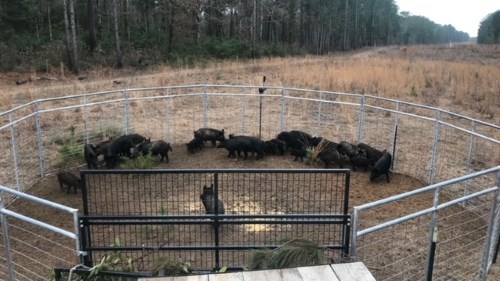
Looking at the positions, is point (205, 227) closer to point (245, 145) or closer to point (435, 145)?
point (245, 145)

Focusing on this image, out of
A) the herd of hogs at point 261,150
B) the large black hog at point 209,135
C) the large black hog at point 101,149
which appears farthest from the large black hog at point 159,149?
the large black hog at point 209,135

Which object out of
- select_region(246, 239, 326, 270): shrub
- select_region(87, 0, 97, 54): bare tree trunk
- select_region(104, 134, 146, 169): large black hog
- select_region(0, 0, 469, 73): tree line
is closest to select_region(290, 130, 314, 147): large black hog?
select_region(104, 134, 146, 169): large black hog

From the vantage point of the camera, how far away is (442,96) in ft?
62.9

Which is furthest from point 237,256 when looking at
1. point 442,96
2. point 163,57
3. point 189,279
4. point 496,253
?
point 163,57

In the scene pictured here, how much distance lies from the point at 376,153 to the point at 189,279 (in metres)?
8.18

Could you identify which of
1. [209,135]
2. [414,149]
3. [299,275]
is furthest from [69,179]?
[414,149]

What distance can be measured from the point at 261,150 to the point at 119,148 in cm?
347

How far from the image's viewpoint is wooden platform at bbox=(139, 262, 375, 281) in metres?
3.61

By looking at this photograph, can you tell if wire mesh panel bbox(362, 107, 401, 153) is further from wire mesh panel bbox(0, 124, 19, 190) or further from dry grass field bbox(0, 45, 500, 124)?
wire mesh panel bbox(0, 124, 19, 190)

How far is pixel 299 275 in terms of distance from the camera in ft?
12.0

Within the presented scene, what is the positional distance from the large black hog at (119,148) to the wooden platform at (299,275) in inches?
310

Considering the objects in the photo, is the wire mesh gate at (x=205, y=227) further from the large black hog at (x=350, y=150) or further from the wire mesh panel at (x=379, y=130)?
the wire mesh panel at (x=379, y=130)

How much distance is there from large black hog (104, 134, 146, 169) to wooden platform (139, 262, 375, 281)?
25.8ft

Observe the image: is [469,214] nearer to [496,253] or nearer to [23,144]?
[496,253]
